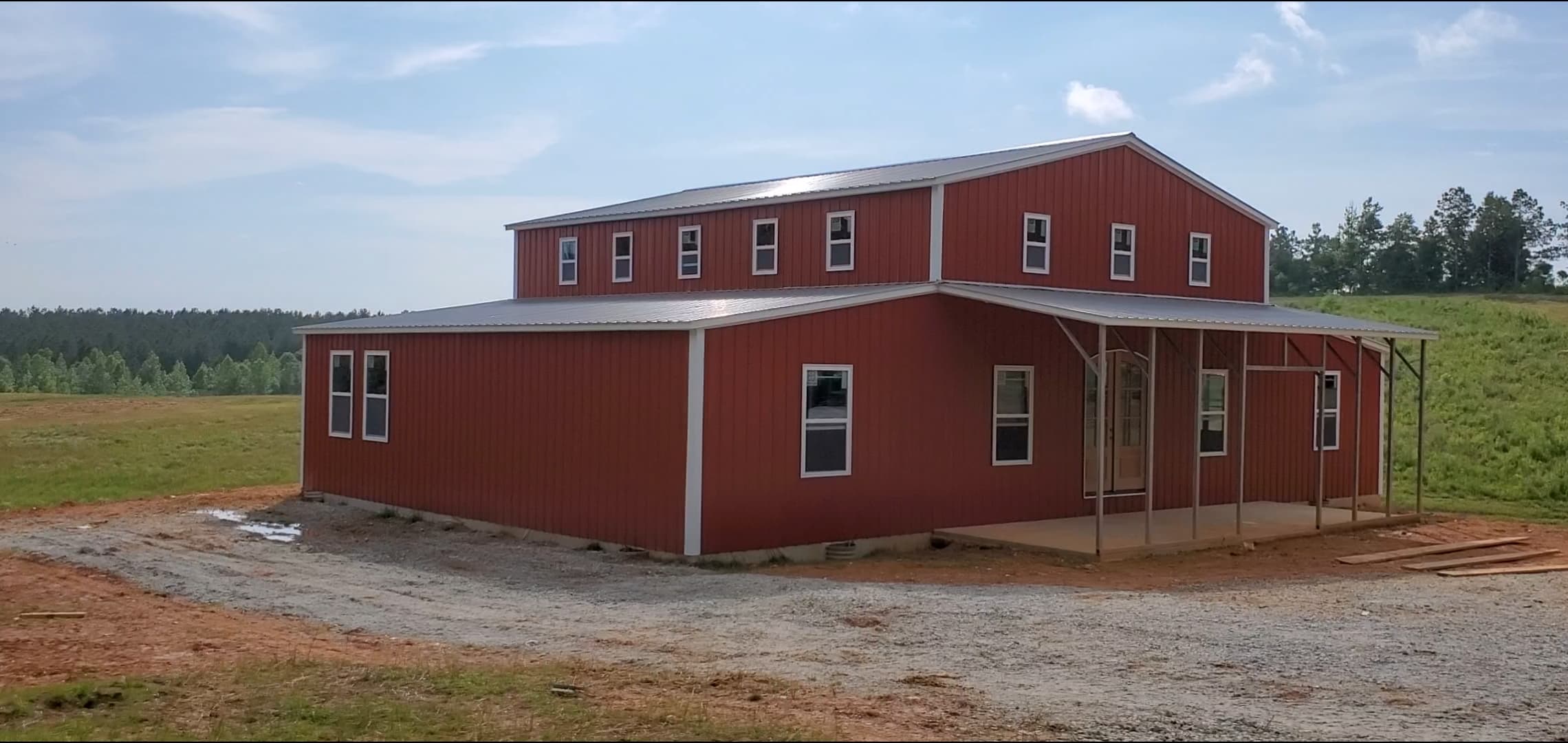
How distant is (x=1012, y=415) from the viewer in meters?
17.1

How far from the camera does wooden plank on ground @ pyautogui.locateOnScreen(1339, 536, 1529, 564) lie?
15.7 metres

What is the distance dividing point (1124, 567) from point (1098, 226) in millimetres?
5758

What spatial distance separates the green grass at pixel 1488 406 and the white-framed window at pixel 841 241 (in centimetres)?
1124

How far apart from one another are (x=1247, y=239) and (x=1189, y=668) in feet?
44.6

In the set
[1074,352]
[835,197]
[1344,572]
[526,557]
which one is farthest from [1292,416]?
[526,557]

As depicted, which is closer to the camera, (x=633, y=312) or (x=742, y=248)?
(x=633, y=312)

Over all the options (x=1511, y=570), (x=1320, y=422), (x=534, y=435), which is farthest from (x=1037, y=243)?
(x=534, y=435)

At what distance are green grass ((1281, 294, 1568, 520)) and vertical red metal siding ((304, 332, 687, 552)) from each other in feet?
47.3

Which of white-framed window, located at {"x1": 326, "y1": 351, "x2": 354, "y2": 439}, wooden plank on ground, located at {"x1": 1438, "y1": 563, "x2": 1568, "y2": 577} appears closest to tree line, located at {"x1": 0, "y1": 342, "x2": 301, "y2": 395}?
white-framed window, located at {"x1": 326, "y1": 351, "x2": 354, "y2": 439}

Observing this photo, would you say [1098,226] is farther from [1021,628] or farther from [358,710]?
[358,710]

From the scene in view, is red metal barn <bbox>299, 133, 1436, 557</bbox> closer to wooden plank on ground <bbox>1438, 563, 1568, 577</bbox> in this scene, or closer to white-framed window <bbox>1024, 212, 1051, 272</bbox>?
white-framed window <bbox>1024, 212, 1051, 272</bbox>

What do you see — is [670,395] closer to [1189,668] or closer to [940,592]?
[940,592]

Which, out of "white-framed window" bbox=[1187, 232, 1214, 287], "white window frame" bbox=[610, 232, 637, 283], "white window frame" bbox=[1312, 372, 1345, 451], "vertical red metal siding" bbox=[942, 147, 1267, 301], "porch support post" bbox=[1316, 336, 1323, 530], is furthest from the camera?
"white window frame" bbox=[610, 232, 637, 283]

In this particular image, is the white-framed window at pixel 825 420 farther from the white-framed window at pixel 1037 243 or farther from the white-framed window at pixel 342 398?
the white-framed window at pixel 342 398
